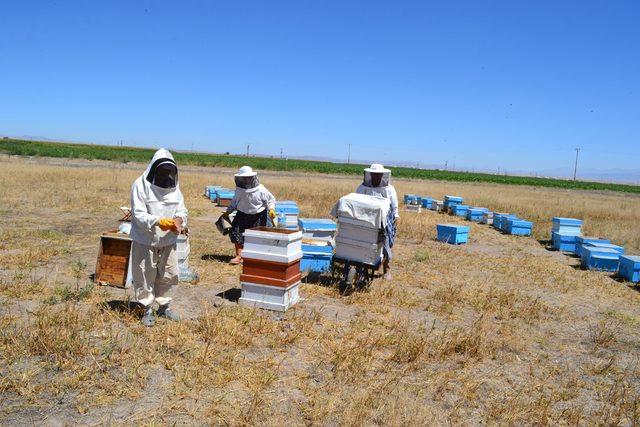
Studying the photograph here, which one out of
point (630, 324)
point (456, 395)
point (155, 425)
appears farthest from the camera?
point (630, 324)

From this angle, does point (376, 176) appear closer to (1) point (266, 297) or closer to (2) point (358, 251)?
(2) point (358, 251)

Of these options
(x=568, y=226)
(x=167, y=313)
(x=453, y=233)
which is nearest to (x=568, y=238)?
(x=568, y=226)

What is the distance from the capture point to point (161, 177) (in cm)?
558

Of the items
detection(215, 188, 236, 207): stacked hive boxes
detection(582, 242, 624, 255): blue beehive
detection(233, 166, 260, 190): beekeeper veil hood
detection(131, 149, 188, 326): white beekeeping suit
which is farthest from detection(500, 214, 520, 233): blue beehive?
detection(131, 149, 188, 326): white beekeeping suit

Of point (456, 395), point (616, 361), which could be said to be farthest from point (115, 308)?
point (616, 361)

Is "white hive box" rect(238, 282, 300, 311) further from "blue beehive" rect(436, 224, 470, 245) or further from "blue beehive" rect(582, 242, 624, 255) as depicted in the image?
"blue beehive" rect(582, 242, 624, 255)

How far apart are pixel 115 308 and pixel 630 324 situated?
7.52 meters

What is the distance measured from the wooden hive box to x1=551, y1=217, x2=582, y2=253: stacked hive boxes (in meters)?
11.9

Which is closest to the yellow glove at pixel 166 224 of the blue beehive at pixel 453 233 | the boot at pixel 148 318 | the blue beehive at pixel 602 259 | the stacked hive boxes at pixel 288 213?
the boot at pixel 148 318

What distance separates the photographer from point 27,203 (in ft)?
52.0

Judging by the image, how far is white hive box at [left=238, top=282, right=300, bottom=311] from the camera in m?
6.63

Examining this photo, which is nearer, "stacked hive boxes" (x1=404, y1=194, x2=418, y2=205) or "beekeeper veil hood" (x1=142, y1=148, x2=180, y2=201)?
"beekeeper veil hood" (x1=142, y1=148, x2=180, y2=201)

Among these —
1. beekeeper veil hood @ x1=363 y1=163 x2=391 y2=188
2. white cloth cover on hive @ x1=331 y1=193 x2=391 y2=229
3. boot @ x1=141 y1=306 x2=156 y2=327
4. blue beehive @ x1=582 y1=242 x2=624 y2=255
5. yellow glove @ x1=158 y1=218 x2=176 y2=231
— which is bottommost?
boot @ x1=141 y1=306 x2=156 y2=327

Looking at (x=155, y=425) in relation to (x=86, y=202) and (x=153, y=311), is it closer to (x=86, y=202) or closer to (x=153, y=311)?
(x=153, y=311)
